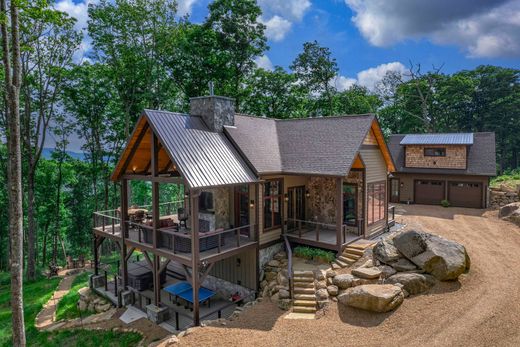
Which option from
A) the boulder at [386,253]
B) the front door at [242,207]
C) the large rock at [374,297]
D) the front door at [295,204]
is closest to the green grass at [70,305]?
the front door at [242,207]

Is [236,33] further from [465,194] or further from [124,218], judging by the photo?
[465,194]

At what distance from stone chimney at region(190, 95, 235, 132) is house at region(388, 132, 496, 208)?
Answer: 15128 millimetres

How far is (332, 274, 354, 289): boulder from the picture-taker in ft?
35.7

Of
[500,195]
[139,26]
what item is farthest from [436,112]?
[139,26]

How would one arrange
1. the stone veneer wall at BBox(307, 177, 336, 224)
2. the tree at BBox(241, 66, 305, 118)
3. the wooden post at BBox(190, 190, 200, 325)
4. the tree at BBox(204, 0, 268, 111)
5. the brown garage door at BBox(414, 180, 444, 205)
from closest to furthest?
the wooden post at BBox(190, 190, 200, 325) → the stone veneer wall at BBox(307, 177, 336, 224) → the brown garage door at BBox(414, 180, 444, 205) → the tree at BBox(204, 0, 268, 111) → the tree at BBox(241, 66, 305, 118)

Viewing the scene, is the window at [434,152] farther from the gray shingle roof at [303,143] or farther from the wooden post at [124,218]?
the wooden post at [124,218]

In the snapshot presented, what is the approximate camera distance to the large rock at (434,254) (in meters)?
10.6

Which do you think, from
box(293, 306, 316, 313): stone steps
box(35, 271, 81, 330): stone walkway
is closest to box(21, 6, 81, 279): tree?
box(35, 271, 81, 330): stone walkway

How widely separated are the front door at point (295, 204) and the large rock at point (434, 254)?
179 inches

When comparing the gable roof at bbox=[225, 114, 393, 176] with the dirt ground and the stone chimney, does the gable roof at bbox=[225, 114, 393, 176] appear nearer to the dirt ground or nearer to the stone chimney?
the stone chimney

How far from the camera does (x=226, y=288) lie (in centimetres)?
1391

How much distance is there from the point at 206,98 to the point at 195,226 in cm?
598

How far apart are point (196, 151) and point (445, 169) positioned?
20831 mm

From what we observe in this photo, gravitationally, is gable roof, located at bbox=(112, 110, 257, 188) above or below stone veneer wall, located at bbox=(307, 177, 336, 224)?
→ above
